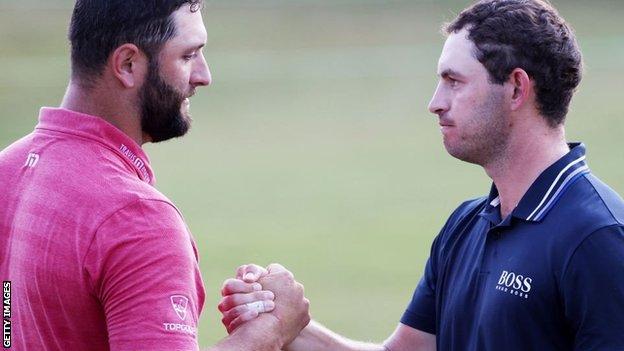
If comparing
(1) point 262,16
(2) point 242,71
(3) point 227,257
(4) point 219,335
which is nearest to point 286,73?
(2) point 242,71

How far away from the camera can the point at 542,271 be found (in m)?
3.77

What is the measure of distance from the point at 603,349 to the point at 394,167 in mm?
12167

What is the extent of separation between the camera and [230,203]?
1403cm

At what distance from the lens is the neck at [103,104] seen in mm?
3641

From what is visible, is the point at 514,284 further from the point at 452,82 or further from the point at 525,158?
the point at 452,82

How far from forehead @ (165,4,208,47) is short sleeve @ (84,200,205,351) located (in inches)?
22.4

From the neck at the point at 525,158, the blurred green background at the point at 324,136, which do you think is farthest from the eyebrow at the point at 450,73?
the blurred green background at the point at 324,136

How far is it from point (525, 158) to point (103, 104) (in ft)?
4.53

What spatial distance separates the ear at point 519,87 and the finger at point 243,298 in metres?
1.01

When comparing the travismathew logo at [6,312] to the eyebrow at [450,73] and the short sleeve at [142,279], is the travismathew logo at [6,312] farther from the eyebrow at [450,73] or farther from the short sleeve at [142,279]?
the eyebrow at [450,73]

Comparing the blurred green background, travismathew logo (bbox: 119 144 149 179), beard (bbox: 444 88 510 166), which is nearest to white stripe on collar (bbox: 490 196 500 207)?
beard (bbox: 444 88 510 166)

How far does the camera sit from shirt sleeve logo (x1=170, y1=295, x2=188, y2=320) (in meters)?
3.34

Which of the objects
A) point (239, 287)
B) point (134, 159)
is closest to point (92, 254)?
point (134, 159)

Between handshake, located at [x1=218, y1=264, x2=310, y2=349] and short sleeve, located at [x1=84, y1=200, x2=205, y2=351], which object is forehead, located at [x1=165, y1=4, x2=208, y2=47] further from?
handshake, located at [x1=218, y1=264, x2=310, y2=349]
